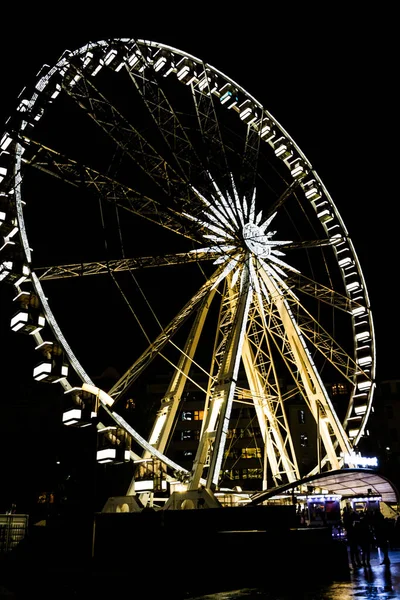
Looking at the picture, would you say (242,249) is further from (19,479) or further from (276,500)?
(19,479)

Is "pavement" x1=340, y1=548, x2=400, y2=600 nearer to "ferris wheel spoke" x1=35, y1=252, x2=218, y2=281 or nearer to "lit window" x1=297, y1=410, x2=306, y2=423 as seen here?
"ferris wheel spoke" x1=35, y1=252, x2=218, y2=281

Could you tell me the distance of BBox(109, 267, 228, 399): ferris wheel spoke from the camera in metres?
19.1

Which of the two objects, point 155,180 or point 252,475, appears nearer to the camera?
point 155,180

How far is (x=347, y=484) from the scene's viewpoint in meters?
26.4

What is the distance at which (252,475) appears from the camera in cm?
5828

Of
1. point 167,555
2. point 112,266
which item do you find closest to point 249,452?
point 112,266

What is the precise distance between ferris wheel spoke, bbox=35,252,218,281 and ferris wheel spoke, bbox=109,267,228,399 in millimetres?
1388

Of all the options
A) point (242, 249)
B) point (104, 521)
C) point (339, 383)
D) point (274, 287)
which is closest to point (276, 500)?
point (274, 287)

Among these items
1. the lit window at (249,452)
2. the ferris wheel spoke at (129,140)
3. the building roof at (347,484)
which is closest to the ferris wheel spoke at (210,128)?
the ferris wheel spoke at (129,140)

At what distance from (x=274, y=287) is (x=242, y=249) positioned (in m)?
2.46

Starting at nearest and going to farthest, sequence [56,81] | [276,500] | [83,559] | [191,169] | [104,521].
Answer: [83,559] → [104,521] → [56,81] → [191,169] → [276,500]

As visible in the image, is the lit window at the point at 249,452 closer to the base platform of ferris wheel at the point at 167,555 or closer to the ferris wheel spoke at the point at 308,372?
the ferris wheel spoke at the point at 308,372

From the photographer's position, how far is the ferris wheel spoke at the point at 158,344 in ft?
62.8

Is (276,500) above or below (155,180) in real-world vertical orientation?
below
